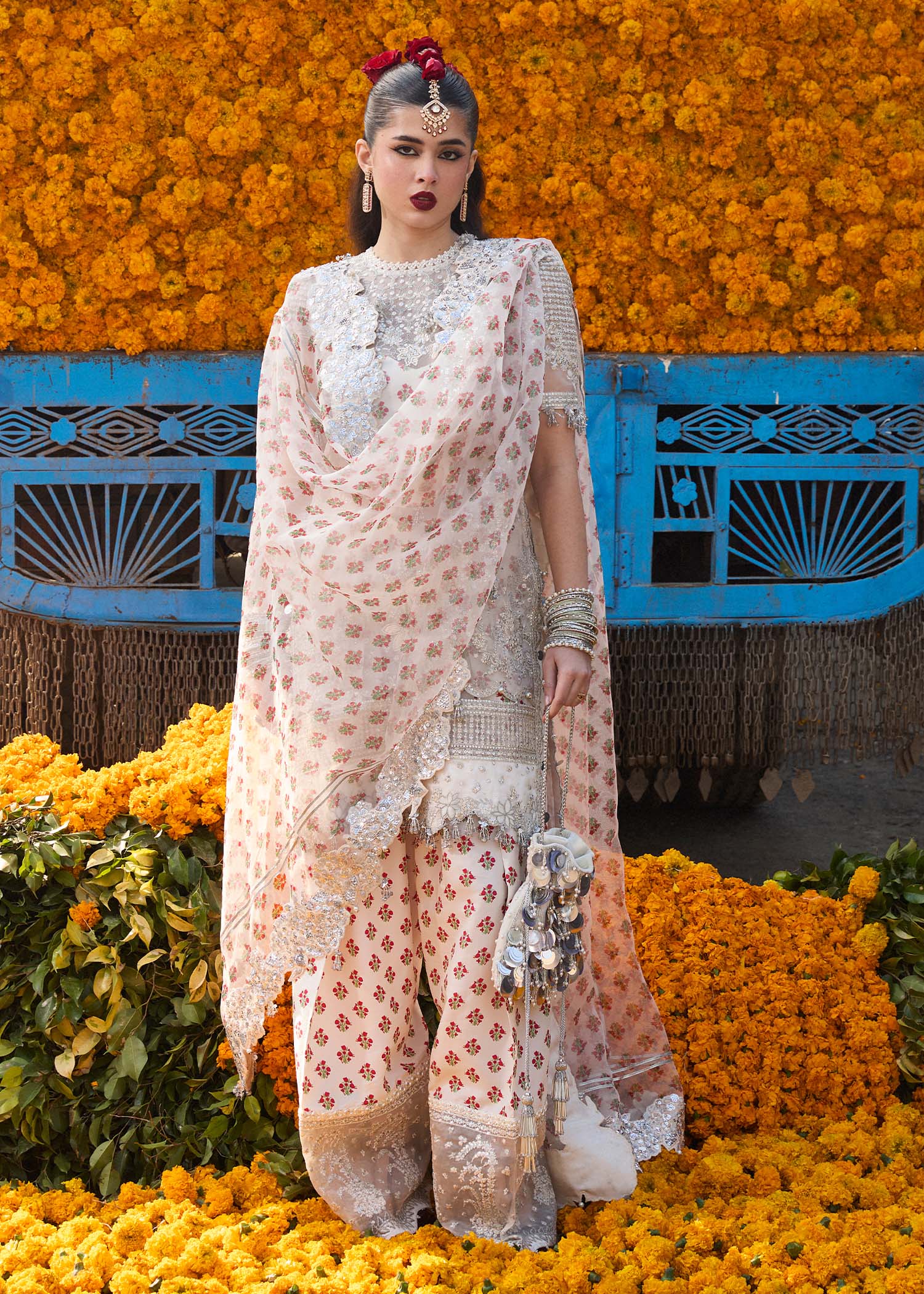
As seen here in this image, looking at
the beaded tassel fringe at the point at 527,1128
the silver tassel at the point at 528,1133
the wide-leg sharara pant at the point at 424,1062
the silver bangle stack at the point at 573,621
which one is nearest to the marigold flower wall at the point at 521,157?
the silver bangle stack at the point at 573,621

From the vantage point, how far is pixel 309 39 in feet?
13.5

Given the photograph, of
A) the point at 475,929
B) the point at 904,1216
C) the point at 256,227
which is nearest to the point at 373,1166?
the point at 475,929

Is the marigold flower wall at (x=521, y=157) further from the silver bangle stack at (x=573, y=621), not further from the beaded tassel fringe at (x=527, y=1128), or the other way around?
the beaded tassel fringe at (x=527, y=1128)

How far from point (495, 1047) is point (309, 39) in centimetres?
330

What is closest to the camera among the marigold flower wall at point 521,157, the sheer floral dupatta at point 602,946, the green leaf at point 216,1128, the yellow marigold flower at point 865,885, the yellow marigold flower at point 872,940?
the sheer floral dupatta at point 602,946

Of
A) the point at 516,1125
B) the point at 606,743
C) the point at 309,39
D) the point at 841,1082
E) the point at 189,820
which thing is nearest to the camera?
the point at 516,1125

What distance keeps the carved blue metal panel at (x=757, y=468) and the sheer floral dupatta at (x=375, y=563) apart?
190 centimetres

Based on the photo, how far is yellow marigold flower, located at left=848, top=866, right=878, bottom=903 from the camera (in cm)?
320

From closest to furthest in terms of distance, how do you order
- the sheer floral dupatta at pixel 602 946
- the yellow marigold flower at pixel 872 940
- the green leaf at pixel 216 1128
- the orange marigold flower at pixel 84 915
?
the sheer floral dupatta at pixel 602 946 → the green leaf at pixel 216 1128 → the orange marigold flower at pixel 84 915 → the yellow marigold flower at pixel 872 940

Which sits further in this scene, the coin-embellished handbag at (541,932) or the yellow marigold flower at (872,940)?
the yellow marigold flower at (872,940)

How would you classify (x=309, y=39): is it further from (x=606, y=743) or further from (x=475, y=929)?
(x=475, y=929)

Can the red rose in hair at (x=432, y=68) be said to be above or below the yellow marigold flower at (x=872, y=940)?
above

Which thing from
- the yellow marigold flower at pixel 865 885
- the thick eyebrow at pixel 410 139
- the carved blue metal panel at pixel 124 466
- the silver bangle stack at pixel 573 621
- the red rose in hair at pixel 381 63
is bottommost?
the yellow marigold flower at pixel 865 885

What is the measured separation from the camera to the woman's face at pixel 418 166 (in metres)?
2.18
